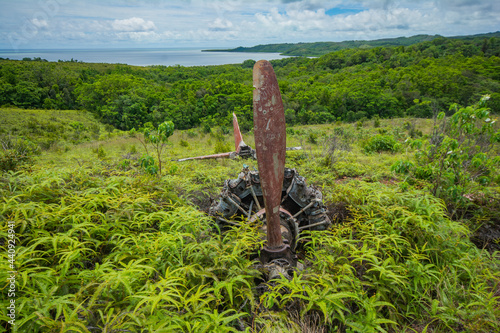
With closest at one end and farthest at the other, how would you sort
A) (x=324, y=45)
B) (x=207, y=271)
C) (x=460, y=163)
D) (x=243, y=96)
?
(x=207, y=271)
(x=460, y=163)
(x=243, y=96)
(x=324, y=45)

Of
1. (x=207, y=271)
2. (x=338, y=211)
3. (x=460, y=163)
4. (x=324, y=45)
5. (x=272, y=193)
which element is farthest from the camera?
(x=324, y=45)

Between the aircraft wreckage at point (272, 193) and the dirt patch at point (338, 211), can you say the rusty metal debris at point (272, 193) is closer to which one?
the aircraft wreckage at point (272, 193)

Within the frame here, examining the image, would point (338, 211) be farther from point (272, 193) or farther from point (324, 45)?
point (324, 45)

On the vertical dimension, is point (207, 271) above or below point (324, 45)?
below

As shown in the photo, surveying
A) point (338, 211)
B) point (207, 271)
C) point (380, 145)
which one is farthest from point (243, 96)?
point (207, 271)

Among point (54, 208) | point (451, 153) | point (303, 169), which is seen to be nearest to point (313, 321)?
point (54, 208)

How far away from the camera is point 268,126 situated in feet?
6.76

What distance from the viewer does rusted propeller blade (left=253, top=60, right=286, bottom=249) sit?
202 cm

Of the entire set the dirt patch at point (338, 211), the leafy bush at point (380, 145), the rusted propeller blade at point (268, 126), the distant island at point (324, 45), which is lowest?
the leafy bush at point (380, 145)

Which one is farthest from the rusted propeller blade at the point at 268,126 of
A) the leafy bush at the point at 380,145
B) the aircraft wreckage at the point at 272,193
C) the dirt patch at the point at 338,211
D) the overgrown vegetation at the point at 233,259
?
the leafy bush at the point at 380,145

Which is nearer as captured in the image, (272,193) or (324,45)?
Answer: (272,193)

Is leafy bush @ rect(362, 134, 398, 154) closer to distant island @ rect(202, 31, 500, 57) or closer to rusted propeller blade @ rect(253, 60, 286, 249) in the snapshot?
rusted propeller blade @ rect(253, 60, 286, 249)

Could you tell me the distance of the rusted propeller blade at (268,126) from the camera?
2.02m

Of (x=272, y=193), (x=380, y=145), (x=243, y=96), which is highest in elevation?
(x=243, y=96)
